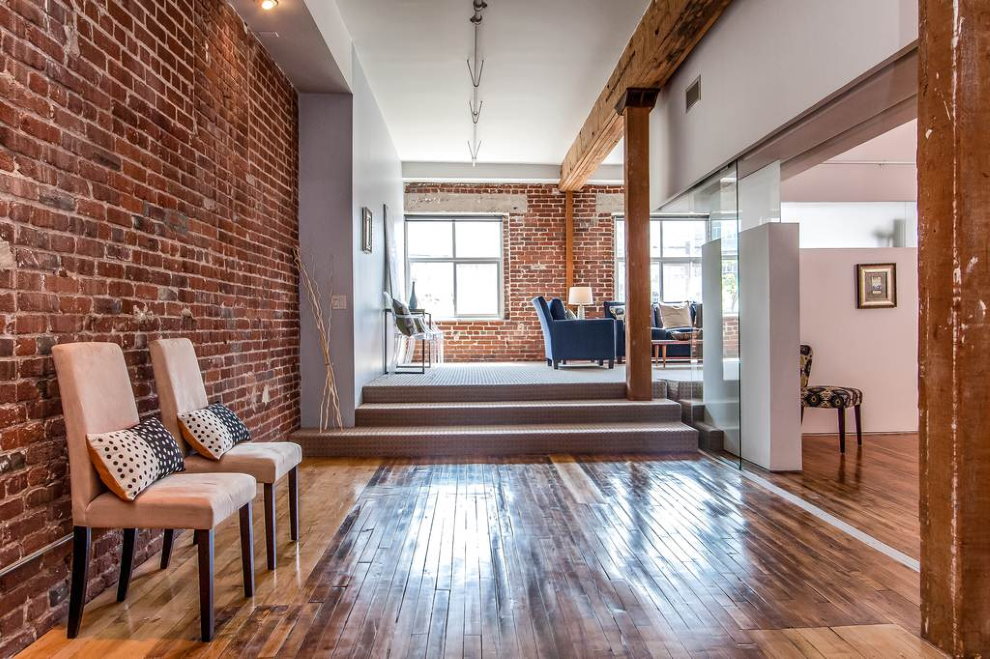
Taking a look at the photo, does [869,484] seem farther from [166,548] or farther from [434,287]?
[434,287]

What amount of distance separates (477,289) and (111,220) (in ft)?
25.1

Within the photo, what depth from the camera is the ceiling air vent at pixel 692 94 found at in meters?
4.91

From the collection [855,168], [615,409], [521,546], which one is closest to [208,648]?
[521,546]

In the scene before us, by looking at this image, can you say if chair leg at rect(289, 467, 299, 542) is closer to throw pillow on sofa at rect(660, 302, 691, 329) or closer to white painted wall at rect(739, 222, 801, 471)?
white painted wall at rect(739, 222, 801, 471)

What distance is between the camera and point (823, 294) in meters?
5.64

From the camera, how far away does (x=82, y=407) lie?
2059 mm

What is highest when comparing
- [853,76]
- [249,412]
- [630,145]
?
[630,145]

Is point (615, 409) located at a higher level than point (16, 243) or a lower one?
lower

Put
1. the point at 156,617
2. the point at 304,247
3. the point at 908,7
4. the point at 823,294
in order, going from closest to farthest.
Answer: the point at 156,617, the point at 908,7, the point at 304,247, the point at 823,294

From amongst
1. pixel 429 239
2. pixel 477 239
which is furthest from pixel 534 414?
pixel 429 239

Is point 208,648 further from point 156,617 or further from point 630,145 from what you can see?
point 630,145

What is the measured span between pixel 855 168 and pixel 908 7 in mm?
4055

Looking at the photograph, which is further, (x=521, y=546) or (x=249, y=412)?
(x=249, y=412)

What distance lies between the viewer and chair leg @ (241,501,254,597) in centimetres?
233
